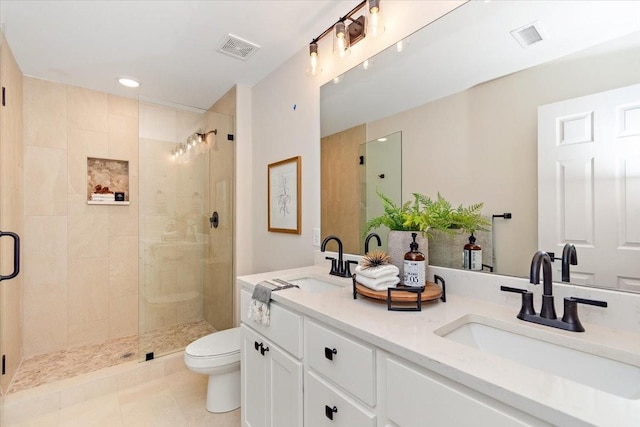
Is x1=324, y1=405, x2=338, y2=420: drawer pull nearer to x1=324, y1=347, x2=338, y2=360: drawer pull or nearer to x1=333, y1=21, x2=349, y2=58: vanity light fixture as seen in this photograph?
x1=324, y1=347, x2=338, y2=360: drawer pull

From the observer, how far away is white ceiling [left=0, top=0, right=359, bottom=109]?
173 centimetres

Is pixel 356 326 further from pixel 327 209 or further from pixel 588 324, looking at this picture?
pixel 327 209

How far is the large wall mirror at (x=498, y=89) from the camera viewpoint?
974mm

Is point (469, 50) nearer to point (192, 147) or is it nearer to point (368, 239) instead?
point (368, 239)

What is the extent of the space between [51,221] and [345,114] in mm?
2724

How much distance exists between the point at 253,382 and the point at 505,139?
1.62m

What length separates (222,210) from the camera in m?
2.81

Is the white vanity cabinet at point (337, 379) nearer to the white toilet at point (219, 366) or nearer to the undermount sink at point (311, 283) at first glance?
the undermount sink at point (311, 283)

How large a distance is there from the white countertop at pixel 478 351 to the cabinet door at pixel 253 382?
1.20ft

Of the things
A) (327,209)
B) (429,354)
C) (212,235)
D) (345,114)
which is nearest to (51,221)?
(212,235)

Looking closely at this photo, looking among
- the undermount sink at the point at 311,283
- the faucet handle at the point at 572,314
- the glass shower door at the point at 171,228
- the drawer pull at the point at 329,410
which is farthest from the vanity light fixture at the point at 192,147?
the faucet handle at the point at 572,314

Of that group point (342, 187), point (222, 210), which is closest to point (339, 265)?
point (342, 187)

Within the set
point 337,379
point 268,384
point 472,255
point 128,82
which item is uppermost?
point 128,82

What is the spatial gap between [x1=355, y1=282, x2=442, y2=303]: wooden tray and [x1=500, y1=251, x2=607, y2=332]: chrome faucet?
0.90 ft
